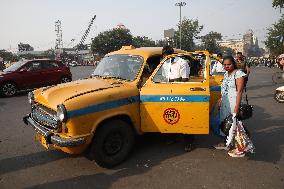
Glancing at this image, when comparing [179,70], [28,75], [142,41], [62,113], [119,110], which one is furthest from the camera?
[142,41]

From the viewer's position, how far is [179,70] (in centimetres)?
527

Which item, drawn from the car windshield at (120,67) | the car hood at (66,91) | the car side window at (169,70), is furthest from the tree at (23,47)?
the car side window at (169,70)

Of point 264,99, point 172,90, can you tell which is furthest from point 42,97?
point 264,99

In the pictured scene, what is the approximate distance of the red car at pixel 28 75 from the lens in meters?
12.8

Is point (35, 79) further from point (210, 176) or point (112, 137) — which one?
point (210, 176)

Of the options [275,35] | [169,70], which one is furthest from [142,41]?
[169,70]

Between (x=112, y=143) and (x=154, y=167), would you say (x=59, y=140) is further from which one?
(x=154, y=167)

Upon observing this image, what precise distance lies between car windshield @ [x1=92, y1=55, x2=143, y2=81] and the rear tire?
326 inches

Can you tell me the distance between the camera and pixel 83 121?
434 centimetres

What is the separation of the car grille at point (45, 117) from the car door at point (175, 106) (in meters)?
1.50

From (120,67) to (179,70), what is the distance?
1.23 m

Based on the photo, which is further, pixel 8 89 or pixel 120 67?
pixel 8 89

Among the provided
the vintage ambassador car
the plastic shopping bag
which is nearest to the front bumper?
the vintage ambassador car

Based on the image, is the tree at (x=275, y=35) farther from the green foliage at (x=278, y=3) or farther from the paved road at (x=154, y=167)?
the paved road at (x=154, y=167)
